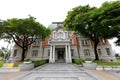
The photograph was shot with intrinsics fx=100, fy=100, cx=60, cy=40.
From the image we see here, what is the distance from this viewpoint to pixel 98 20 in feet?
43.9

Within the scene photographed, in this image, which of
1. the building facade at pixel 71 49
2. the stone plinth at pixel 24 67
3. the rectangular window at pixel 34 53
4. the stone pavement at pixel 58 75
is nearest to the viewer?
the stone pavement at pixel 58 75

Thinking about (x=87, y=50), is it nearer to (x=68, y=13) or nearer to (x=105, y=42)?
(x=105, y=42)

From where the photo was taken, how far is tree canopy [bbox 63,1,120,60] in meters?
12.4

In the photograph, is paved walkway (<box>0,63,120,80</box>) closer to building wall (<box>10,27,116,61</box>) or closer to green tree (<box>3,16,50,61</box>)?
green tree (<box>3,16,50,61</box>)

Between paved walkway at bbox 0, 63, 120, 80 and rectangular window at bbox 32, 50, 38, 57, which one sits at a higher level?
rectangular window at bbox 32, 50, 38, 57

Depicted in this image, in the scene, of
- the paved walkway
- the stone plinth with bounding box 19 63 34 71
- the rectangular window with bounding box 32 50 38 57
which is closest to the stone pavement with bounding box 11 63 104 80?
the paved walkway

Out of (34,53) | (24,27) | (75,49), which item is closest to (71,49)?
(75,49)

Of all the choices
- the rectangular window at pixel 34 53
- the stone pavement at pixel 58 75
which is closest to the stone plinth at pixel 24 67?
the stone pavement at pixel 58 75

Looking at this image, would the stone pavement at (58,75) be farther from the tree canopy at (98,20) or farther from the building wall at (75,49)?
the building wall at (75,49)

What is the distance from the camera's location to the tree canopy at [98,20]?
40.7 feet

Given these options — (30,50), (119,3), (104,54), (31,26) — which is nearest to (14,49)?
(30,50)

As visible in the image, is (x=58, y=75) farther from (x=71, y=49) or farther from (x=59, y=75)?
(x=71, y=49)

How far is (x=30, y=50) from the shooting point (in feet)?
99.5

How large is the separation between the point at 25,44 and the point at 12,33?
4.30 meters
